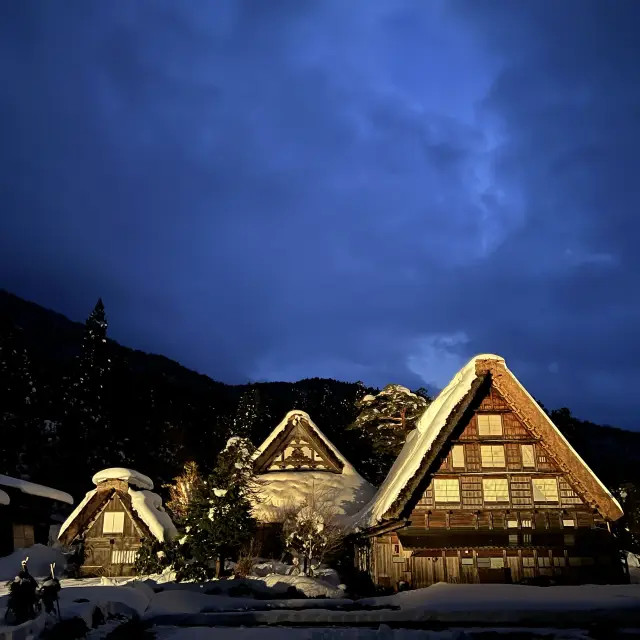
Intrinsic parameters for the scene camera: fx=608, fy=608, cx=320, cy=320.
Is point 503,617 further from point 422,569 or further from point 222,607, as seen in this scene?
point 422,569

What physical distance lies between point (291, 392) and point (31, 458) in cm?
5139

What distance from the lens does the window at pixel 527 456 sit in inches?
952

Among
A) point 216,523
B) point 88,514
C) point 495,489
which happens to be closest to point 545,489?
point 495,489

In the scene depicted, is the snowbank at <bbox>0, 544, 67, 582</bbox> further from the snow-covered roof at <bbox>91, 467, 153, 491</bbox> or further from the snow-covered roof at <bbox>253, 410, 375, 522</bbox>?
the snow-covered roof at <bbox>253, 410, 375, 522</bbox>

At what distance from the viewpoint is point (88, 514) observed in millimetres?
28094

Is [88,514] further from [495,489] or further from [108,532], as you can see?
[495,489]

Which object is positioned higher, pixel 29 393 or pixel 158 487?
pixel 29 393

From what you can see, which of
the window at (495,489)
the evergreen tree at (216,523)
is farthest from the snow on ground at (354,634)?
the window at (495,489)

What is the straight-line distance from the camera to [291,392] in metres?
91.4

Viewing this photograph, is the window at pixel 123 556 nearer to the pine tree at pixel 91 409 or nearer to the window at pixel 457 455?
the window at pixel 457 455

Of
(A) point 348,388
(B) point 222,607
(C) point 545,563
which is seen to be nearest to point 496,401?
(C) point 545,563

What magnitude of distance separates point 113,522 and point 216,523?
30.8ft

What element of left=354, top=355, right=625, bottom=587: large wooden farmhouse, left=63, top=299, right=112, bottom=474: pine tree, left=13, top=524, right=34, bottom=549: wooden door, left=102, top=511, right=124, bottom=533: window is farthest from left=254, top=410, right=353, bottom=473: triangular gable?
left=63, top=299, right=112, bottom=474: pine tree

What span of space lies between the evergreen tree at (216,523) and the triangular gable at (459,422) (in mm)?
5092
